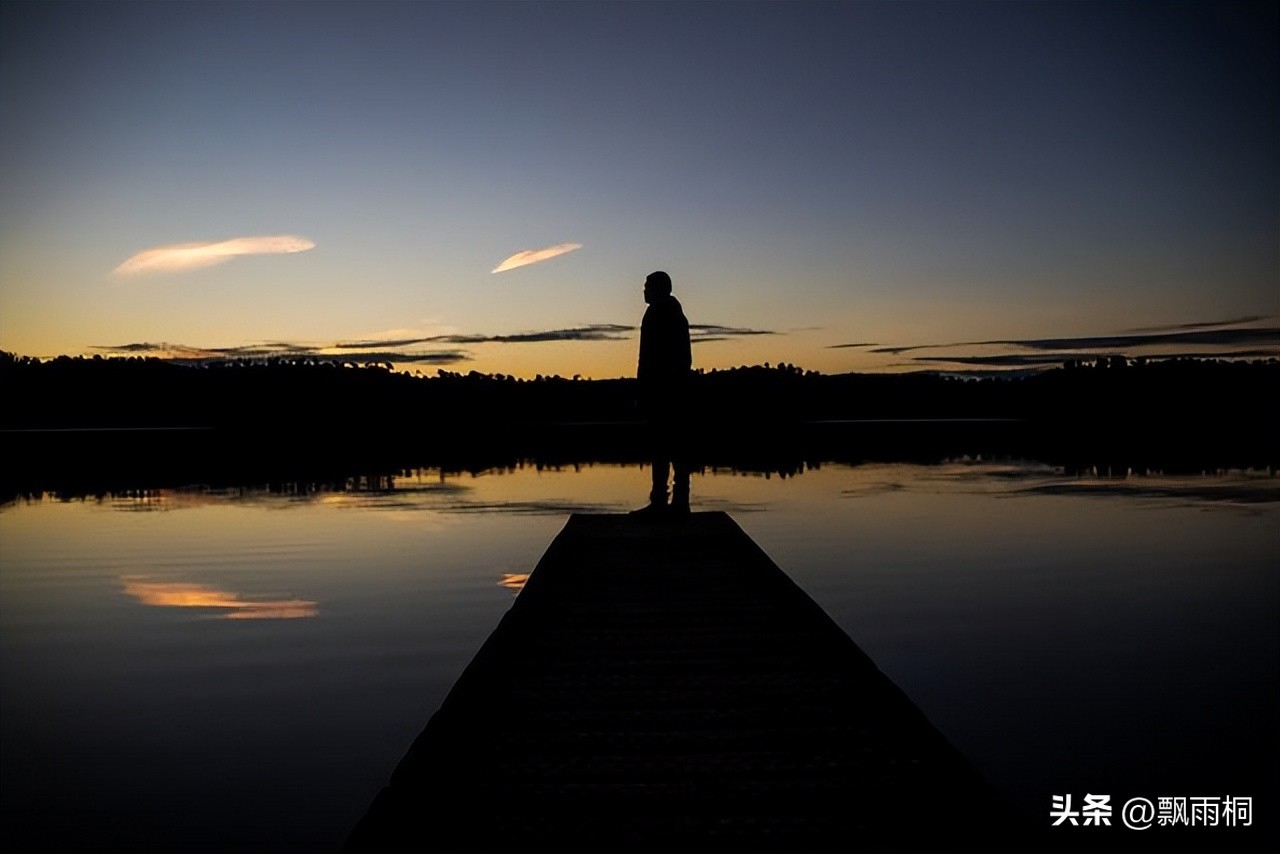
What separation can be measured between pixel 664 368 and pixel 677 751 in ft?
23.0

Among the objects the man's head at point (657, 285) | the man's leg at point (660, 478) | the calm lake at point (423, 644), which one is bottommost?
the calm lake at point (423, 644)

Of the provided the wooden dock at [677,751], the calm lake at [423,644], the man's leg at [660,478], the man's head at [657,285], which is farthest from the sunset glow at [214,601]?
the wooden dock at [677,751]

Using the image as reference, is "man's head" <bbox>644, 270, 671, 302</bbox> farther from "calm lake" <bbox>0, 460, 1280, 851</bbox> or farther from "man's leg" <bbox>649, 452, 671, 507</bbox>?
"calm lake" <bbox>0, 460, 1280, 851</bbox>

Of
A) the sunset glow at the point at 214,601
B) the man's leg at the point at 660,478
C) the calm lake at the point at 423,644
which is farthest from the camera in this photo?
the sunset glow at the point at 214,601

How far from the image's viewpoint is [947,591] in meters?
15.1

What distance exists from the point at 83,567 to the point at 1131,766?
55.4 feet

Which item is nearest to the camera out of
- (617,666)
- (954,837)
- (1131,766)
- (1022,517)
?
(954,837)

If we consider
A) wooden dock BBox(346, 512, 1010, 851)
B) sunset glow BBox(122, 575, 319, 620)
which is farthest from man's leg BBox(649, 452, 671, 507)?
sunset glow BBox(122, 575, 319, 620)

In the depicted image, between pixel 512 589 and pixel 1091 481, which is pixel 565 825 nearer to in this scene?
pixel 512 589

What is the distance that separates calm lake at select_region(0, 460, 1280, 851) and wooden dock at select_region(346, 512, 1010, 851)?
435 mm

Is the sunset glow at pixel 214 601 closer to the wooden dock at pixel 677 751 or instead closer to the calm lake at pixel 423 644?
the calm lake at pixel 423 644

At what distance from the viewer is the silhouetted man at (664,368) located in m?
11.6

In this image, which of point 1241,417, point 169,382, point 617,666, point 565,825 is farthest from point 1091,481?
point 169,382

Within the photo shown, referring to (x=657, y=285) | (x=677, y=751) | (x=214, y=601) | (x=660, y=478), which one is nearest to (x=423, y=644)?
(x=660, y=478)
